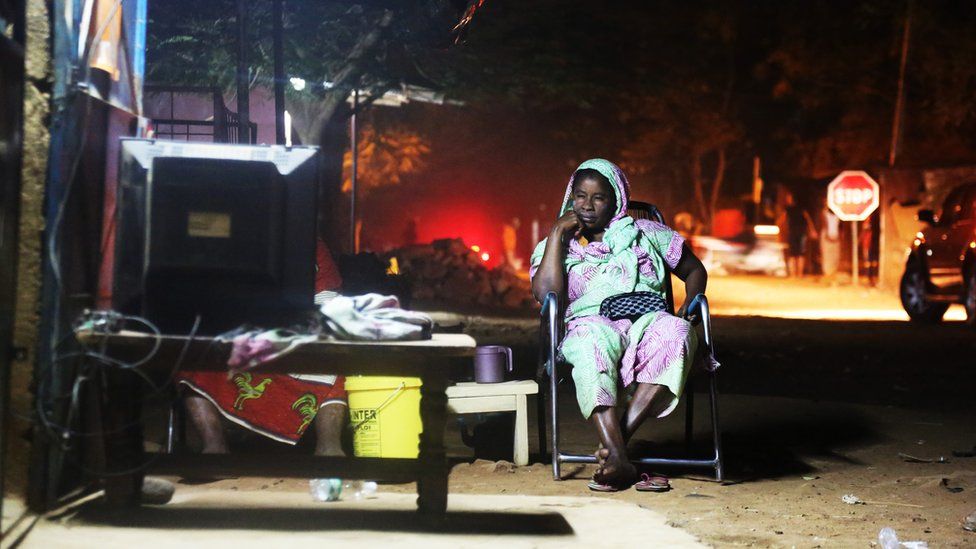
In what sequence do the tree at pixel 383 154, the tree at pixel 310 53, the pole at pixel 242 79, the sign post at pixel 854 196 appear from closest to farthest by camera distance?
the pole at pixel 242 79 → the tree at pixel 310 53 → the sign post at pixel 854 196 → the tree at pixel 383 154

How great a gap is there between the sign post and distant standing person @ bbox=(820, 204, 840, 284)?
340 centimetres

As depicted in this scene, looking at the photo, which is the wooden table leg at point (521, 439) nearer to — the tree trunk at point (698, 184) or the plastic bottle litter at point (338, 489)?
the plastic bottle litter at point (338, 489)

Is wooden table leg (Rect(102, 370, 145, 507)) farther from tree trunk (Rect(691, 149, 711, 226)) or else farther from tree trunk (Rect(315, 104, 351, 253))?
tree trunk (Rect(691, 149, 711, 226))

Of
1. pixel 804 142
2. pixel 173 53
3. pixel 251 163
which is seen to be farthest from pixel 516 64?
pixel 804 142

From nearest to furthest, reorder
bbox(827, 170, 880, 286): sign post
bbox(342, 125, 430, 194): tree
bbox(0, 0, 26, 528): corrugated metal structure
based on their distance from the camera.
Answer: bbox(0, 0, 26, 528): corrugated metal structure, bbox(827, 170, 880, 286): sign post, bbox(342, 125, 430, 194): tree

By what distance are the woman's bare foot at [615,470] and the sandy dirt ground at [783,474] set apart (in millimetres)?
81

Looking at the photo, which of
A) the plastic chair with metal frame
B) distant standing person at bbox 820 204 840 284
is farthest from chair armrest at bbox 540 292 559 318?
distant standing person at bbox 820 204 840 284

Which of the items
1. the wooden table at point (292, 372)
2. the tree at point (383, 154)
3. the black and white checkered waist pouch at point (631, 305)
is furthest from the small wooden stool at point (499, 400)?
the tree at point (383, 154)

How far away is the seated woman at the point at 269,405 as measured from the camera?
5.49 metres

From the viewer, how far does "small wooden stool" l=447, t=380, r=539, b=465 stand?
237 inches

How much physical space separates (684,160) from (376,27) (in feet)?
107

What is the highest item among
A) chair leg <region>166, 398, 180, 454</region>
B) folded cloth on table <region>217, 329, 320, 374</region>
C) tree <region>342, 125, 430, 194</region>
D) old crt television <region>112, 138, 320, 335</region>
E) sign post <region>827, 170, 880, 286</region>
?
tree <region>342, 125, 430, 194</region>

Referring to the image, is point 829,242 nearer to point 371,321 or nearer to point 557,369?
point 557,369

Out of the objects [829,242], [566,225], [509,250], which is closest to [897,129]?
[829,242]
